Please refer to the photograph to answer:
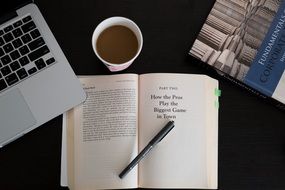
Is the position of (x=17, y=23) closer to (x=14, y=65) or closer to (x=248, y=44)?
(x=14, y=65)

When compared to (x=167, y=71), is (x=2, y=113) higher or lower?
lower

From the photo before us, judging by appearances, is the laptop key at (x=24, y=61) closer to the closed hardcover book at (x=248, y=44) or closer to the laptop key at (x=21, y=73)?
the laptop key at (x=21, y=73)

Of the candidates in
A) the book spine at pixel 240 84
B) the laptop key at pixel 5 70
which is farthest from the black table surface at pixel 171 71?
the laptop key at pixel 5 70

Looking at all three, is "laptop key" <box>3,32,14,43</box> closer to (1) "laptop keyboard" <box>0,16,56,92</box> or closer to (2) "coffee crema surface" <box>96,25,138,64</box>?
(1) "laptop keyboard" <box>0,16,56,92</box>

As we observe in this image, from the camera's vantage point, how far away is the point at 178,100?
2.53 feet

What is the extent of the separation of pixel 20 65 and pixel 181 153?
35 cm

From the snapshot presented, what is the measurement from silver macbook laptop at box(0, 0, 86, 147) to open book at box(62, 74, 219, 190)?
0.12 feet

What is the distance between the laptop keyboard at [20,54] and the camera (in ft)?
2.44

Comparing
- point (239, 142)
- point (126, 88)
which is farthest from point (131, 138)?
point (239, 142)

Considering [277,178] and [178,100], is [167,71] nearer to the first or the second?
[178,100]

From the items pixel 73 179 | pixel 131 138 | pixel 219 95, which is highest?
pixel 219 95

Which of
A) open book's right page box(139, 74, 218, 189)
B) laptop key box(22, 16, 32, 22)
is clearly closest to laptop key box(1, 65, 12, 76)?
laptop key box(22, 16, 32, 22)

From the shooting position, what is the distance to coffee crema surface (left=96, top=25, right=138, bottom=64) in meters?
0.74

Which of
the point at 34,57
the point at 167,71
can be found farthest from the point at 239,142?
the point at 34,57
